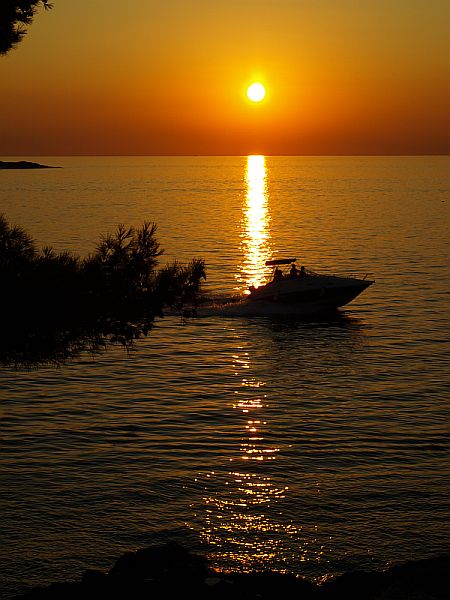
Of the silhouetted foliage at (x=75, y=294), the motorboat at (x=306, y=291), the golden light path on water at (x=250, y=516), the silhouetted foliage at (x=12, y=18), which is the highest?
the silhouetted foliage at (x=12, y=18)

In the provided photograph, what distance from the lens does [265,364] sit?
38188mm

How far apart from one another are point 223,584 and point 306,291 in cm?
3697

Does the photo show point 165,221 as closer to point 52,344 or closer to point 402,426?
point 402,426

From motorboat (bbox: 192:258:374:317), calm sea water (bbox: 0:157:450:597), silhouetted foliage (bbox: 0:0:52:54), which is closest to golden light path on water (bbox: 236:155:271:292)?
motorboat (bbox: 192:258:374:317)

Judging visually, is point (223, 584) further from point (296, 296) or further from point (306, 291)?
point (306, 291)

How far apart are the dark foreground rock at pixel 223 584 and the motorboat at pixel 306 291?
35.6 m

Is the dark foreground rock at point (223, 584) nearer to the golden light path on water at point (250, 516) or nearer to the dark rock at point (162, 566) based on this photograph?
the dark rock at point (162, 566)

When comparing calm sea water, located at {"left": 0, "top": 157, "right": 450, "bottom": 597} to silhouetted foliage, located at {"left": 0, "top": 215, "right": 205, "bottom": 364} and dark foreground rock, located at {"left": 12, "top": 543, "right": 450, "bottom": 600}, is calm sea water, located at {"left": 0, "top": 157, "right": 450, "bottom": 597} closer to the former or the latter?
dark foreground rock, located at {"left": 12, "top": 543, "right": 450, "bottom": 600}

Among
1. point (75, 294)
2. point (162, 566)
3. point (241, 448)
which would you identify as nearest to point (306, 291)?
point (241, 448)

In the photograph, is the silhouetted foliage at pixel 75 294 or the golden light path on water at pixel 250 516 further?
the golden light path on water at pixel 250 516

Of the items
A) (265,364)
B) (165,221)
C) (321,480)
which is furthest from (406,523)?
(165,221)

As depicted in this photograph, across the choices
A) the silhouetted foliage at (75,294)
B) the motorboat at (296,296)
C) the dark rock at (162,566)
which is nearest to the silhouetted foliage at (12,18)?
the silhouetted foliage at (75,294)

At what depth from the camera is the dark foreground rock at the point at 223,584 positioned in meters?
13.7

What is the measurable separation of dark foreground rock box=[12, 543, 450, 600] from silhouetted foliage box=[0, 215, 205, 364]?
4.11 meters
